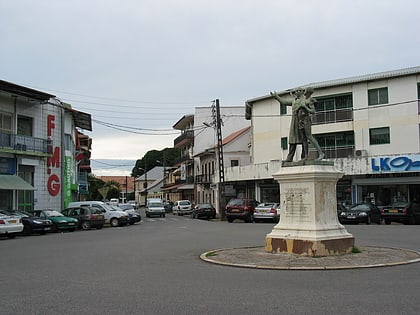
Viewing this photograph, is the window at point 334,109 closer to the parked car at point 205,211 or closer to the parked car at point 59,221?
the parked car at point 205,211

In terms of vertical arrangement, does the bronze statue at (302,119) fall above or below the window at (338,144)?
below

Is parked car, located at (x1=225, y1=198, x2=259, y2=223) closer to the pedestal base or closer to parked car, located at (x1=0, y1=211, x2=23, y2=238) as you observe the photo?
parked car, located at (x1=0, y1=211, x2=23, y2=238)

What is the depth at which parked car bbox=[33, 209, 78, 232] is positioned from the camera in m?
27.7

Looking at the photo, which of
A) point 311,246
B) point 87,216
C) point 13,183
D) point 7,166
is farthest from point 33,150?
point 311,246

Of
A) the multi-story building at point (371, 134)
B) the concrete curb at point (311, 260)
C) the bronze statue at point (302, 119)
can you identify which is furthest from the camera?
the multi-story building at point (371, 134)

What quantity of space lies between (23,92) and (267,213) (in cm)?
1683

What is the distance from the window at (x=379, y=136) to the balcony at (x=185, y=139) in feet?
108

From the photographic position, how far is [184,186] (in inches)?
2785

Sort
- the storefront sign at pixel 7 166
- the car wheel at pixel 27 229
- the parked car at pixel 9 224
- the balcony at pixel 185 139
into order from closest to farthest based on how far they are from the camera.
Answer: the parked car at pixel 9 224 < the car wheel at pixel 27 229 < the storefront sign at pixel 7 166 < the balcony at pixel 185 139

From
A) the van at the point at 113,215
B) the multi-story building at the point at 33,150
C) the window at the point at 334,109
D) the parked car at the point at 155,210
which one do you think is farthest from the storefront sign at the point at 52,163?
the window at the point at 334,109

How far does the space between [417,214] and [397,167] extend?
526 centimetres

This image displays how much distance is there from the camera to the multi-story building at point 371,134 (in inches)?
1393

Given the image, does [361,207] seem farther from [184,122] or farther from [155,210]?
[184,122]

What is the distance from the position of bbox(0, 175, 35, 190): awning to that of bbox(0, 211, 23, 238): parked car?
5.32 m
